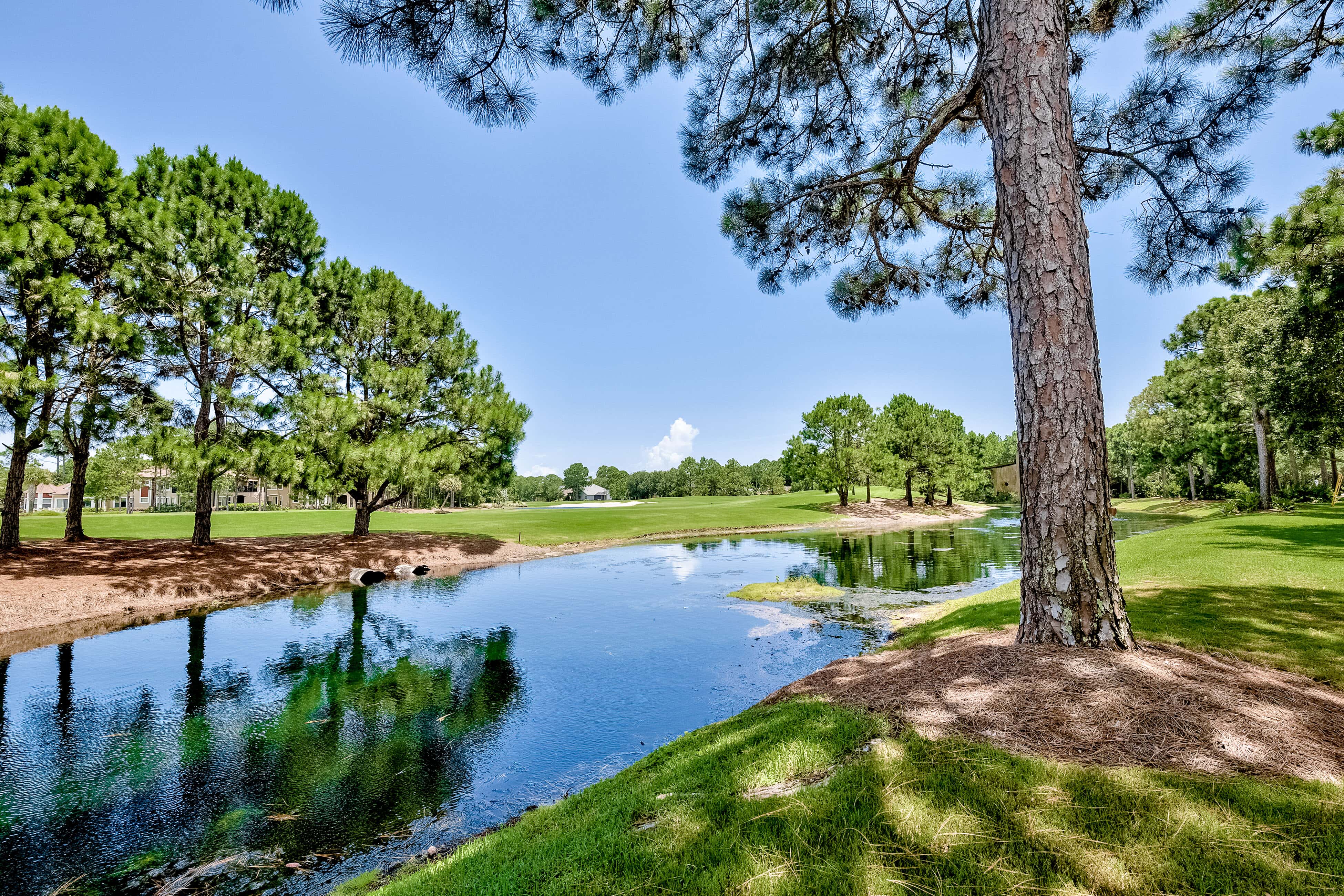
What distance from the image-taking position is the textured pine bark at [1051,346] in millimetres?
3873

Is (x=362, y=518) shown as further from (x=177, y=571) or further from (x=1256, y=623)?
(x=1256, y=623)

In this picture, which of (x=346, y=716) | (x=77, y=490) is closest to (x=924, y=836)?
(x=346, y=716)

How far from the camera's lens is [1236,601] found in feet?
21.7

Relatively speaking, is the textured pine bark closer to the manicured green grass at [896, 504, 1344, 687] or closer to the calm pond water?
the manicured green grass at [896, 504, 1344, 687]

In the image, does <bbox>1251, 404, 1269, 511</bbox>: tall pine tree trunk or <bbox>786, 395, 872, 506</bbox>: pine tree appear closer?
<bbox>1251, 404, 1269, 511</bbox>: tall pine tree trunk

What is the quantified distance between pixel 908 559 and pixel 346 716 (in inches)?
716

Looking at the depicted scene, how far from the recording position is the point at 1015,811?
216cm

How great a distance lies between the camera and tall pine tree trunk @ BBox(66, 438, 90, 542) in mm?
15188

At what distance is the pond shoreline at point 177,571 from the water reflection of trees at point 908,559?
1163 cm

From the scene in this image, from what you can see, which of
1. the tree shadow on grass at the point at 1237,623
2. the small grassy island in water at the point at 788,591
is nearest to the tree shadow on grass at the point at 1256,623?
the tree shadow on grass at the point at 1237,623

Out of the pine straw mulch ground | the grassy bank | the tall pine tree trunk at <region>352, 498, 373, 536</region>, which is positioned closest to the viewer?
the pine straw mulch ground

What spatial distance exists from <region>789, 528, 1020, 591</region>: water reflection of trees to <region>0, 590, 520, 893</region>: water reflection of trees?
1094cm

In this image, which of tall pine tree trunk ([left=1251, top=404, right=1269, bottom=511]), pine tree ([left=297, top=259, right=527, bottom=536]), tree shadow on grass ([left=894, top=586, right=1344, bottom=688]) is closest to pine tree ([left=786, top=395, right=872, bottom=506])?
tall pine tree trunk ([left=1251, top=404, right=1269, bottom=511])

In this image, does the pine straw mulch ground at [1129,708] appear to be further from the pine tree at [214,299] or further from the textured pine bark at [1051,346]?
the pine tree at [214,299]
